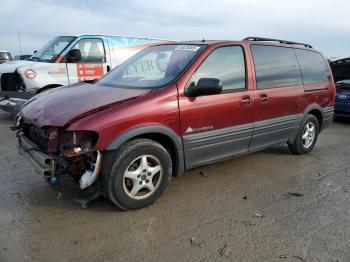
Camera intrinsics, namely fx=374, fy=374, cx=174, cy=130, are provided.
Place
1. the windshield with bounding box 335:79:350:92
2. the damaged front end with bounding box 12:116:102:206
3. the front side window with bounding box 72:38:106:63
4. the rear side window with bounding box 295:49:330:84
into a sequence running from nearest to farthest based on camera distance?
1. the damaged front end with bounding box 12:116:102:206
2. the rear side window with bounding box 295:49:330:84
3. the front side window with bounding box 72:38:106:63
4. the windshield with bounding box 335:79:350:92

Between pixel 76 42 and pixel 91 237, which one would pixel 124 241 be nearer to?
pixel 91 237

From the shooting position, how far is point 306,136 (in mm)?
6016

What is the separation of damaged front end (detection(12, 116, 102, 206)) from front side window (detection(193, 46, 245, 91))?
1.42m

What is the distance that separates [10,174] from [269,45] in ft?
12.6

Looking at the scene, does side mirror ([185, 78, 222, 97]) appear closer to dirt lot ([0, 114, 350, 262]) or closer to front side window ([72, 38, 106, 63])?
dirt lot ([0, 114, 350, 262])

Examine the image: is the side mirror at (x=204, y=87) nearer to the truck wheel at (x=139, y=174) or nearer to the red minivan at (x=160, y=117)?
the red minivan at (x=160, y=117)

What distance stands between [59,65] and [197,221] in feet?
19.7

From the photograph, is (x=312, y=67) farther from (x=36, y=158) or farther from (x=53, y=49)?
(x=53, y=49)

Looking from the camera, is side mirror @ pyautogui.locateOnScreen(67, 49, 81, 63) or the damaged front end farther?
side mirror @ pyautogui.locateOnScreen(67, 49, 81, 63)

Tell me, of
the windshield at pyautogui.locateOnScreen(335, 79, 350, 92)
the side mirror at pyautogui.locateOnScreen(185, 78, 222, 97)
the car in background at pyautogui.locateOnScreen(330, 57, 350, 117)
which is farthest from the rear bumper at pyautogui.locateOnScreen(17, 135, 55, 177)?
the windshield at pyautogui.locateOnScreen(335, 79, 350, 92)

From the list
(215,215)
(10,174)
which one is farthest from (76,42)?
(215,215)

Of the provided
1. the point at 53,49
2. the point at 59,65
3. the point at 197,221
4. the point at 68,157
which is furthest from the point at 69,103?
the point at 53,49

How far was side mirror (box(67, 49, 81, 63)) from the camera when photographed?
852 cm

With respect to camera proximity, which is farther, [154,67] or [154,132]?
[154,67]
